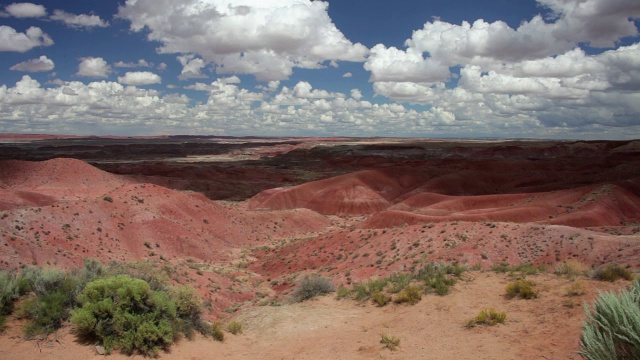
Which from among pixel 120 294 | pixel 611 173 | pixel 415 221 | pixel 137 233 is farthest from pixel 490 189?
pixel 120 294

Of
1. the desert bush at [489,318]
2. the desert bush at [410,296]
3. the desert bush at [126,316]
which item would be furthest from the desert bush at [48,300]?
the desert bush at [489,318]

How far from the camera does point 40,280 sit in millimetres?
9734

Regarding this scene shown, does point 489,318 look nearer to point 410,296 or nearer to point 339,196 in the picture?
point 410,296

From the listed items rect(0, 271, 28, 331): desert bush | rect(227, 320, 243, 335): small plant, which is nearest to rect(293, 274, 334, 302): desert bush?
rect(227, 320, 243, 335): small plant

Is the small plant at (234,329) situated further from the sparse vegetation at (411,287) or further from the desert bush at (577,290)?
the desert bush at (577,290)

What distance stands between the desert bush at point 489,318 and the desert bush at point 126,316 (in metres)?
6.80

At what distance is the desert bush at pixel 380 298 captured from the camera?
12.2 m

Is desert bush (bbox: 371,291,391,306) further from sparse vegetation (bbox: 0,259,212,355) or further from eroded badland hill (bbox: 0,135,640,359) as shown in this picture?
sparse vegetation (bbox: 0,259,212,355)

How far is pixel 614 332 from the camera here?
18.1ft

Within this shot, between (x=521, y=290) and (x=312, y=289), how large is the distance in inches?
266

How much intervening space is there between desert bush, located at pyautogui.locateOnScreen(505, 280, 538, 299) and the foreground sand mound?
45.0m

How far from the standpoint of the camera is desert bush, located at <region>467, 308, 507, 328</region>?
9500mm

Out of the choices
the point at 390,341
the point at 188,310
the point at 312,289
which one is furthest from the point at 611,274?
the point at 188,310

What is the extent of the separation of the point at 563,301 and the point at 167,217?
30588 millimetres
